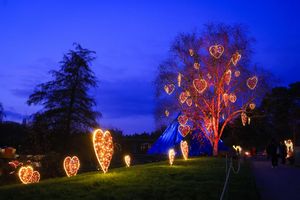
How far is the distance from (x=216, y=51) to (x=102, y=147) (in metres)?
21.6

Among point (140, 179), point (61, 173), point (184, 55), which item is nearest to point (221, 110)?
point (184, 55)

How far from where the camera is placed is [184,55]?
137 ft

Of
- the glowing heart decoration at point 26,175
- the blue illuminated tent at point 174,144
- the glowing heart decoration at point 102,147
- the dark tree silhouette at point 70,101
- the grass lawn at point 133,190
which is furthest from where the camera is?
the blue illuminated tent at point 174,144

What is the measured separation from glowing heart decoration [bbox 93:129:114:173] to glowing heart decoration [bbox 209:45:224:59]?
69.0 ft

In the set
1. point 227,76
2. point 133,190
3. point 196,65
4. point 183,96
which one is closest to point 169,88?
point 183,96

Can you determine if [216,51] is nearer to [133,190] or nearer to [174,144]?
[174,144]

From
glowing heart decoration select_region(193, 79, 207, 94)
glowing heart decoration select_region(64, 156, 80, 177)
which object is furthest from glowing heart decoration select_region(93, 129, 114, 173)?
glowing heart decoration select_region(193, 79, 207, 94)

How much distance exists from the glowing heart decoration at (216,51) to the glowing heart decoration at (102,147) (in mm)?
21017

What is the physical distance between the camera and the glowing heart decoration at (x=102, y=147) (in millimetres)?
19125

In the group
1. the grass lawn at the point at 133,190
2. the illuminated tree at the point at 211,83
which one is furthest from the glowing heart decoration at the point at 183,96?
the grass lawn at the point at 133,190

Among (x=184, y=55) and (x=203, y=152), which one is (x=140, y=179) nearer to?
(x=184, y=55)

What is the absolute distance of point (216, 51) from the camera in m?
38.8

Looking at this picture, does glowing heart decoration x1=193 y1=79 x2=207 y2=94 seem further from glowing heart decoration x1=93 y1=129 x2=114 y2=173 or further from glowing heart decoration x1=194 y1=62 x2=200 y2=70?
glowing heart decoration x1=93 y1=129 x2=114 y2=173

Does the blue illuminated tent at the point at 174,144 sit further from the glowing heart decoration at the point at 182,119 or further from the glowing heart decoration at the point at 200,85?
the glowing heart decoration at the point at 200,85
